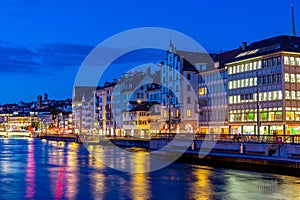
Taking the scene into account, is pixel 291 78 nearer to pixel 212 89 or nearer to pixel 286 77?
pixel 286 77

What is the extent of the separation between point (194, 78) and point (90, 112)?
282ft

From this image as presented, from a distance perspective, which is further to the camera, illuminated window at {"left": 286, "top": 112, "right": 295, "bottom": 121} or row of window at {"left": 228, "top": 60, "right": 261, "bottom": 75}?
row of window at {"left": 228, "top": 60, "right": 261, "bottom": 75}

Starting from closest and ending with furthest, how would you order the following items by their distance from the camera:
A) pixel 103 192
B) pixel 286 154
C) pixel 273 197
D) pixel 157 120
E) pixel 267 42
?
pixel 273 197
pixel 103 192
pixel 286 154
pixel 267 42
pixel 157 120

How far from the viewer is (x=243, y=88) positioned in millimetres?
84500

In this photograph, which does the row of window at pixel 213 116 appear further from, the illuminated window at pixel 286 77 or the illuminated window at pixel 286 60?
the illuminated window at pixel 286 60

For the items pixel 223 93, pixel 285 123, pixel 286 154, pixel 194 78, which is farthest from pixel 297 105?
pixel 286 154

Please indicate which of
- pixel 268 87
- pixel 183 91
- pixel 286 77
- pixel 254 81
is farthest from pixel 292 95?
pixel 183 91

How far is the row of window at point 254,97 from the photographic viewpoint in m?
77.1

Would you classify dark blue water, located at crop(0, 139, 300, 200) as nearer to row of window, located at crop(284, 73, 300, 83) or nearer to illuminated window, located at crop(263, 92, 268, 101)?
row of window, located at crop(284, 73, 300, 83)

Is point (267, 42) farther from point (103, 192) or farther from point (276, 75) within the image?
point (103, 192)

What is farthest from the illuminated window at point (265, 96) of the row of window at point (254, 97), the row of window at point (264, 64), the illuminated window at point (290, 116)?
the illuminated window at point (290, 116)

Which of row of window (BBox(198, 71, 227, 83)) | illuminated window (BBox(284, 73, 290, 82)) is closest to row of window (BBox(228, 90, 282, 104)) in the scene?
illuminated window (BBox(284, 73, 290, 82))

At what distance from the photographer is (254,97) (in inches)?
3211

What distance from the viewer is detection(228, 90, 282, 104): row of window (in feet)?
253
